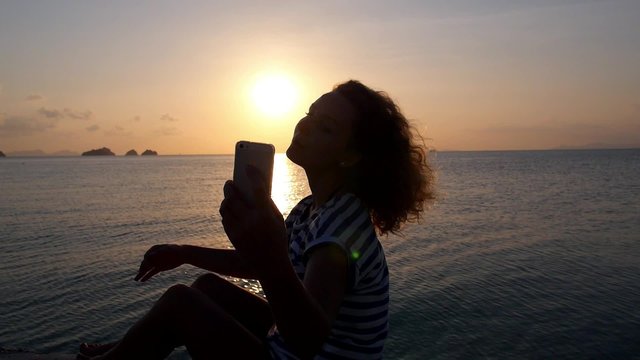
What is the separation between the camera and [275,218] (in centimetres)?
201

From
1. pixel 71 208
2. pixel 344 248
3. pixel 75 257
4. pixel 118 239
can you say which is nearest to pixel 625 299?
pixel 344 248

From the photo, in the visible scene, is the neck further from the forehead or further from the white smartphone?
the white smartphone

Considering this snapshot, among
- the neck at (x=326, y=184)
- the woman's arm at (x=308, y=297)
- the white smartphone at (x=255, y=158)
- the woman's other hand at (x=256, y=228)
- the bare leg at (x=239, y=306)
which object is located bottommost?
the bare leg at (x=239, y=306)

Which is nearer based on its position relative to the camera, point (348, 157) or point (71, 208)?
point (348, 157)

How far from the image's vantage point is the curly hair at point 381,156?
3.17 metres

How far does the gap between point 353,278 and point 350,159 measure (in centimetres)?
90

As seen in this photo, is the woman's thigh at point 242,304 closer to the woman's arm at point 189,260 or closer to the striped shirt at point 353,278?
the woman's arm at point 189,260

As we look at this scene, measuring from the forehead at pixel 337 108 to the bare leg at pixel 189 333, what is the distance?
1331 mm

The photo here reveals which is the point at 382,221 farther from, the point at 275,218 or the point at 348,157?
the point at 275,218

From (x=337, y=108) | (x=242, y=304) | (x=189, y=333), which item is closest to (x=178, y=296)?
(x=189, y=333)

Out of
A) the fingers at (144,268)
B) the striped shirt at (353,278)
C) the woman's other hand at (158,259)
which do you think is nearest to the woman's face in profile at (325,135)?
the striped shirt at (353,278)

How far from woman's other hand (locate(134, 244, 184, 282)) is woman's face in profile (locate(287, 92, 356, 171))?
134 cm

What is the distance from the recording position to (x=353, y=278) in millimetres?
2520

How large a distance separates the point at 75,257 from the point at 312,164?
58.4 feet
